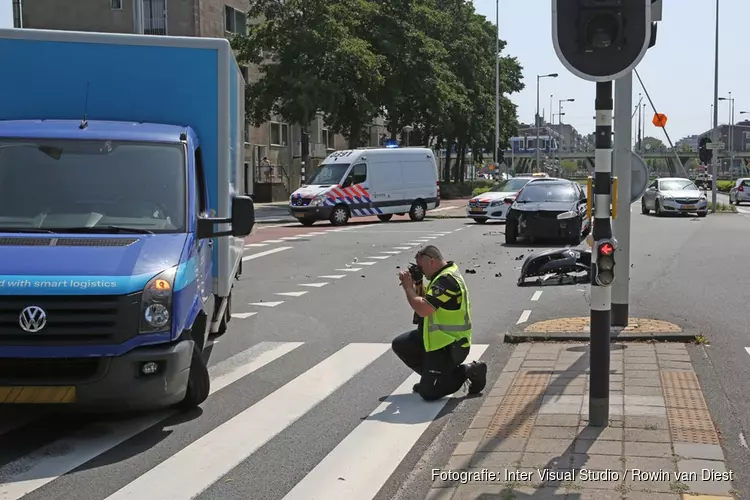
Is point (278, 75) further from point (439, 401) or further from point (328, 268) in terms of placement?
point (439, 401)

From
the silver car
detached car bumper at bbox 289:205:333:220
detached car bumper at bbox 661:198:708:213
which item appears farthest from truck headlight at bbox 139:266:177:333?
detached car bumper at bbox 661:198:708:213

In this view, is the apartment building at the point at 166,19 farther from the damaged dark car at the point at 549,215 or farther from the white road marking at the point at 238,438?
the white road marking at the point at 238,438

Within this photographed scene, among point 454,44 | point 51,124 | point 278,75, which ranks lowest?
point 51,124

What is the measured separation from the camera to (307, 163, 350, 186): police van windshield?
103ft

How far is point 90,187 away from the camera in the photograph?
6918mm

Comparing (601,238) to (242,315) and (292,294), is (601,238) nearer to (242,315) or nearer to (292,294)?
(242,315)

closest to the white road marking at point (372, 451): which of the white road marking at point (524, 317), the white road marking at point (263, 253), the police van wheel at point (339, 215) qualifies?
the white road marking at point (524, 317)

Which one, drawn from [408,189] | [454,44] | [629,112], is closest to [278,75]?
[408,189]

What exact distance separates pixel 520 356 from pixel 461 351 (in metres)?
1.49

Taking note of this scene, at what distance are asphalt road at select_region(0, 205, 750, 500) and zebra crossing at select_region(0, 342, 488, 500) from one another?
1 cm

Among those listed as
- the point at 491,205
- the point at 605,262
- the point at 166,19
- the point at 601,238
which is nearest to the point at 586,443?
the point at 605,262

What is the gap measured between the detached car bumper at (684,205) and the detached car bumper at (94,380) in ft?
108

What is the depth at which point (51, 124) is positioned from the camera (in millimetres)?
7445

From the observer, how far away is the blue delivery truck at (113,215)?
5.77m
